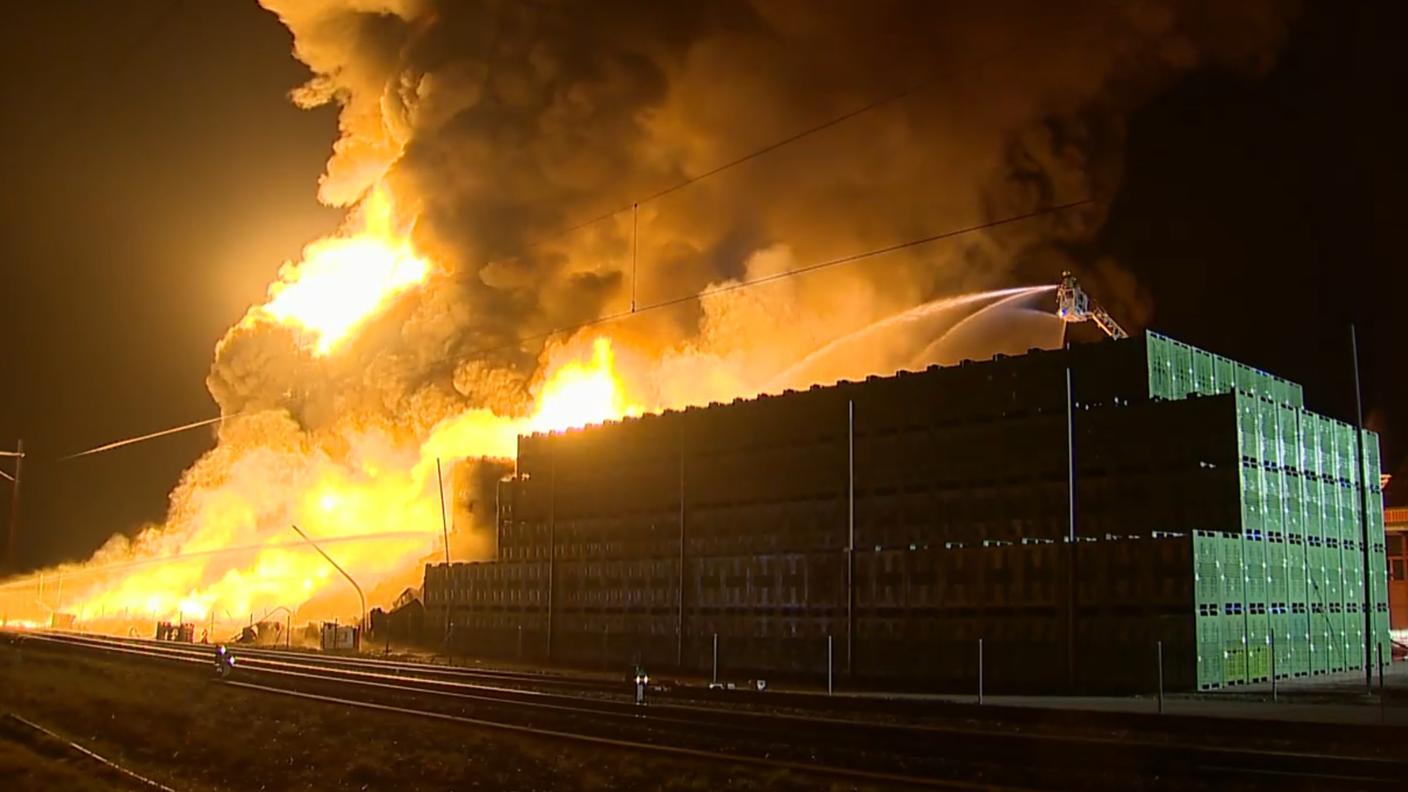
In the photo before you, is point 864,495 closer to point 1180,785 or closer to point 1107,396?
point 1107,396

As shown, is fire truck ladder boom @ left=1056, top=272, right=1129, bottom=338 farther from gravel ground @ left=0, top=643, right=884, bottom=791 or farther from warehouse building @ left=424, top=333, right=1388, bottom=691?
gravel ground @ left=0, top=643, right=884, bottom=791

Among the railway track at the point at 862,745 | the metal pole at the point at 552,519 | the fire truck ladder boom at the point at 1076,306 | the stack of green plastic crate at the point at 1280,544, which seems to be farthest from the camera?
the fire truck ladder boom at the point at 1076,306

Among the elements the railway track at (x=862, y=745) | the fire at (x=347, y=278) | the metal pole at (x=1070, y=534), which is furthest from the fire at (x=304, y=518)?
the railway track at (x=862, y=745)

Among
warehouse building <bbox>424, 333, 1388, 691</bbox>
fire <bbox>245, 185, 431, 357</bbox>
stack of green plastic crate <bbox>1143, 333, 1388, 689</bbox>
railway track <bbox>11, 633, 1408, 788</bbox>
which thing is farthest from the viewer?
fire <bbox>245, 185, 431, 357</bbox>

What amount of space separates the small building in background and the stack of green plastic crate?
15.1 m

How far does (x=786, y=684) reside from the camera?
99.7 feet

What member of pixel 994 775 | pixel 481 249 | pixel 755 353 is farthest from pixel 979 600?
pixel 481 249

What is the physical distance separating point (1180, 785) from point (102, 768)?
13790 millimetres

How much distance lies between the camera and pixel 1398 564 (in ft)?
151

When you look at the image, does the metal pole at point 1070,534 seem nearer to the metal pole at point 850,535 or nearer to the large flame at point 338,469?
the metal pole at point 850,535

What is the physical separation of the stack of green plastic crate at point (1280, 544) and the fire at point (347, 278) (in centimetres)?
3840

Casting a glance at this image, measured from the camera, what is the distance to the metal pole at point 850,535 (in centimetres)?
3044

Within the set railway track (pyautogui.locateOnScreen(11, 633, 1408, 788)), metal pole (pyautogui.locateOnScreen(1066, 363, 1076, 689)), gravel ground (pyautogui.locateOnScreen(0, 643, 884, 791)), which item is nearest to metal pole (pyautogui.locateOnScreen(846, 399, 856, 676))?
metal pole (pyautogui.locateOnScreen(1066, 363, 1076, 689))

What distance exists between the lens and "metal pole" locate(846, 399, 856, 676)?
99.9 feet
